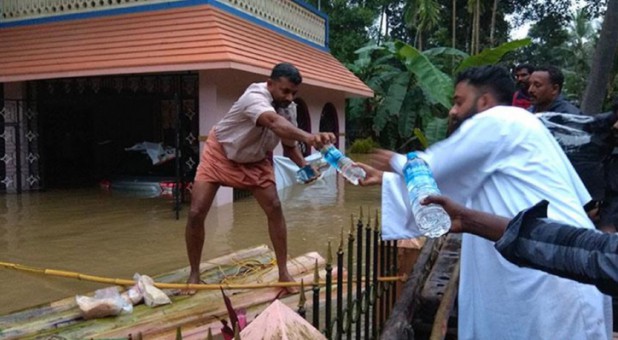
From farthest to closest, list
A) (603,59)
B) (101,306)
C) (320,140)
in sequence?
1. (603,59)
2. (101,306)
3. (320,140)

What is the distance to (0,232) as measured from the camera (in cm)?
754

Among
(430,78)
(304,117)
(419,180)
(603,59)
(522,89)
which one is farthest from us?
(304,117)

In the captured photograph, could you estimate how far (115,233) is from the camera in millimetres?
7688

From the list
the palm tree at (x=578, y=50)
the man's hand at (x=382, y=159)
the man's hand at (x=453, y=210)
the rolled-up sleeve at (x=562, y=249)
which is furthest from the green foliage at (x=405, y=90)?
the palm tree at (x=578, y=50)

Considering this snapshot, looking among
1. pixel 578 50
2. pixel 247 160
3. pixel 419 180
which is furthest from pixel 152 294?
pixel 578 50

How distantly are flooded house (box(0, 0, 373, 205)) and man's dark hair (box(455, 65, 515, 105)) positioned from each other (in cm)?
654

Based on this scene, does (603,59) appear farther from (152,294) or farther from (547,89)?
(152,294)

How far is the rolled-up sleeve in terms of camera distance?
1196mm

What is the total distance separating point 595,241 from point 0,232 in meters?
7.91

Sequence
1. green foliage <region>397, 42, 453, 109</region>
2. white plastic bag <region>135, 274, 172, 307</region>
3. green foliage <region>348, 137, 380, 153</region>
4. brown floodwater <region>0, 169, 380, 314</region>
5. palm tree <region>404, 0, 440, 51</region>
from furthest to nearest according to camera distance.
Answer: palm tree <region>404, 0, 440, 51</region>
green foliage <region>348, 137, 380, 153</region>
green foliage <region>397, 42, 453, 109</region>
brown floodwater <region>0, 169, 380, 314</region>
white plastic bag <region>135, 274, 172, 307</region>

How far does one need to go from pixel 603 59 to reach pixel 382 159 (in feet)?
19.6

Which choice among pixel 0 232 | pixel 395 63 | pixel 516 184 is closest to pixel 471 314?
pixel 516 184

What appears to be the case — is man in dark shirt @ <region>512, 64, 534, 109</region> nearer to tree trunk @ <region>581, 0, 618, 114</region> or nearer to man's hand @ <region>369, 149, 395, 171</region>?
tree trunk @ <region>581, 0, 618, 114</region>

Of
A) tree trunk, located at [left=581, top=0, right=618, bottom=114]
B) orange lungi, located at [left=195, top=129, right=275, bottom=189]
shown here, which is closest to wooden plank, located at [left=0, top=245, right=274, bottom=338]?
orange lungi, located at [left=195, top=129, right=275, bottom=189]
